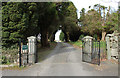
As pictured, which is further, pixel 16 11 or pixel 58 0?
pixel 58 0

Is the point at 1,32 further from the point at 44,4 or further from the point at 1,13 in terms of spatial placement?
the point at 44,4

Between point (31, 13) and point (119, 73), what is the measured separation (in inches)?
292

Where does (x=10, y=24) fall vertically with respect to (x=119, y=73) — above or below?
above

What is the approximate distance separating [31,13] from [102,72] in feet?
22.3

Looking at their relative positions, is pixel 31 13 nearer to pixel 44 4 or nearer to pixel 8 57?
pixel 44 4

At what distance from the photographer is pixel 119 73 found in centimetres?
514

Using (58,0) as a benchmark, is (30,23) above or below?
below

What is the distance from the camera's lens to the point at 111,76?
483 centimetres

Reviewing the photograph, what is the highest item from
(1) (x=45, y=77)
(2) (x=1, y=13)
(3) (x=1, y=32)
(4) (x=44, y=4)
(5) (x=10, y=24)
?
(4) (x=44, y=4)

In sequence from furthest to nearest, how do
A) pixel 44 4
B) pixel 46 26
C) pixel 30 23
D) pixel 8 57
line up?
pixel 46 26 < pixel 44 4 < pixel 30 23 < pixel 8 57

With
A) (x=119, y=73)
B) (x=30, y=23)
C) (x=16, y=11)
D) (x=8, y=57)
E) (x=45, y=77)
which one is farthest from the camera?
(x=30, y=23)

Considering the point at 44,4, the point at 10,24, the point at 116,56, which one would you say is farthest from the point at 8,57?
the point at 116,56

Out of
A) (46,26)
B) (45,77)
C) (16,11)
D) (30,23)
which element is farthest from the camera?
(46,26)

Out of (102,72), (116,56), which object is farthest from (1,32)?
(116,56)
